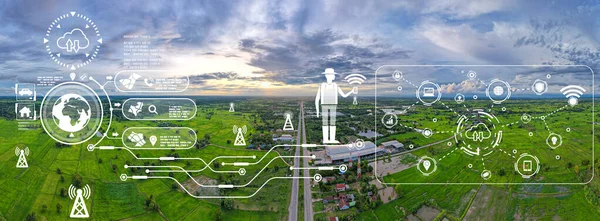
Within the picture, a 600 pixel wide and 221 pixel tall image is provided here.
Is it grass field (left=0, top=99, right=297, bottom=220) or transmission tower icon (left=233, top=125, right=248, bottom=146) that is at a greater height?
transmission tower icon (left=233, top=125, right=248, bottom=146)

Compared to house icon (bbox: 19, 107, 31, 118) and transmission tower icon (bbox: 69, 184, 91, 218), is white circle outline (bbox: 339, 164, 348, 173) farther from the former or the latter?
house icon (bbox: 19, 107, 31, 118)

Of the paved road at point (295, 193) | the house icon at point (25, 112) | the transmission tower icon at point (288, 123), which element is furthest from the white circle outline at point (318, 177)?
the house icon at point (25, 112)

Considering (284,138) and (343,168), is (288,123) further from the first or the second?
(343,168)

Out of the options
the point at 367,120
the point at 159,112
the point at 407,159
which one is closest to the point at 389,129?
the point at 367,120

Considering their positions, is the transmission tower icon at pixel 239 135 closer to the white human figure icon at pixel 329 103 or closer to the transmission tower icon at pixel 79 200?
the white human figure icon at pixel 329 103

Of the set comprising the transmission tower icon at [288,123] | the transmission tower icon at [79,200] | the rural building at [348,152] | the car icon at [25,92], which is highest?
the car icon at [25,92]

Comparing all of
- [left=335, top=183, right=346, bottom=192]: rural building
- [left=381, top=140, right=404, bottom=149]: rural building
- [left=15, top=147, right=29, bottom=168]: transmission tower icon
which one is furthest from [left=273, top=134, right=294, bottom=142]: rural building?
[left=15, top=147, right=29, bottom=168]: transmission tower icon
